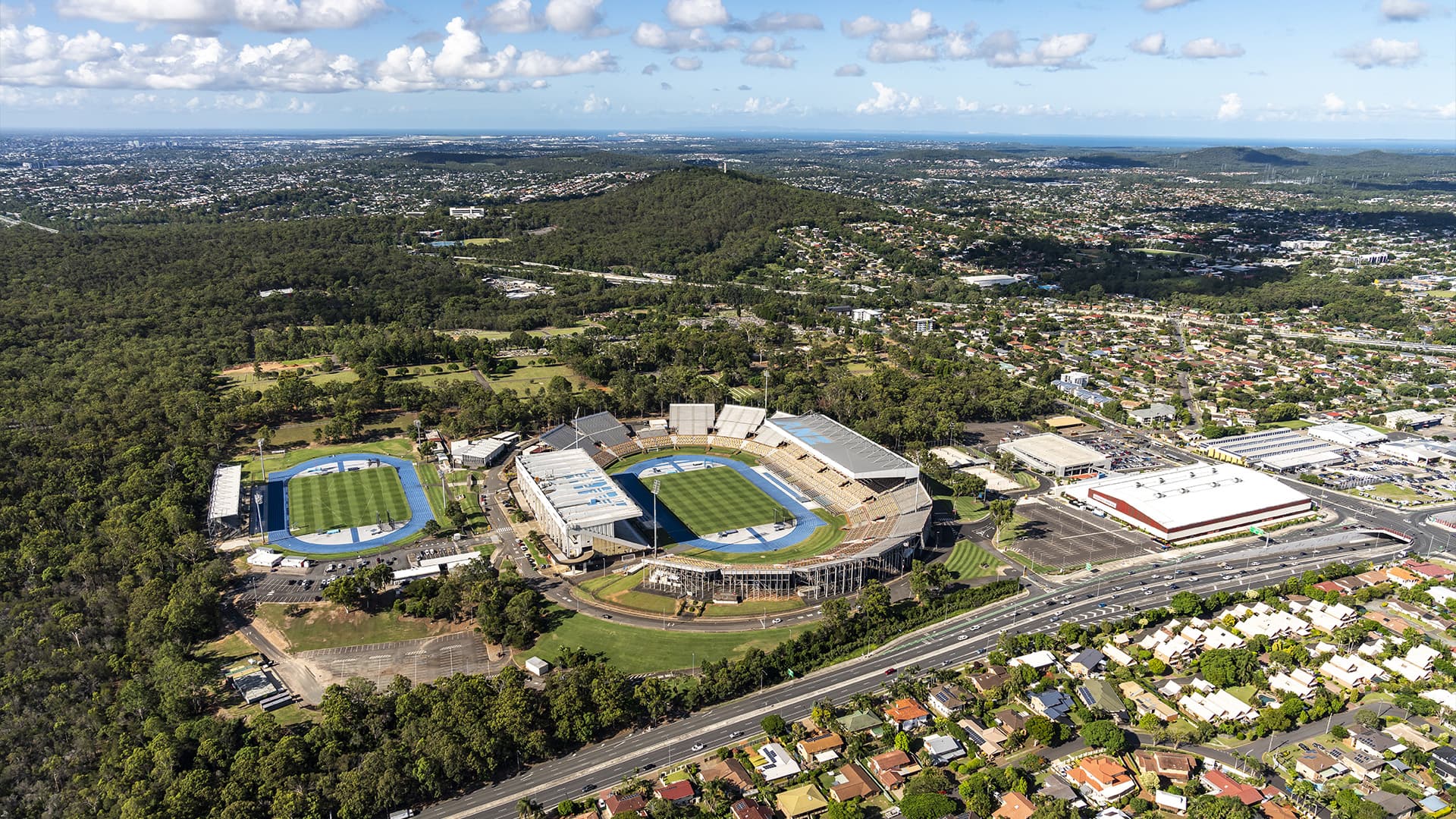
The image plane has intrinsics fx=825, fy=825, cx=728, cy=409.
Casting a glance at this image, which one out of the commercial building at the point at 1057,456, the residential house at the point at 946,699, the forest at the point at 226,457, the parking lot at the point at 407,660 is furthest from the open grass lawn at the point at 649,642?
the commercial building at the point at 1057,456

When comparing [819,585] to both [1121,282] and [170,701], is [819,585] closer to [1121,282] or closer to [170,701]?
[170,701]

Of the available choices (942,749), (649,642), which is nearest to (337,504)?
(649,642)

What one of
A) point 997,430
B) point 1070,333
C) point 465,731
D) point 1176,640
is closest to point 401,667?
point 465,731

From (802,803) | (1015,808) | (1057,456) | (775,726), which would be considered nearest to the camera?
(1015,808)

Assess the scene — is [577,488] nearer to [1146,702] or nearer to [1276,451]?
[1146,702]

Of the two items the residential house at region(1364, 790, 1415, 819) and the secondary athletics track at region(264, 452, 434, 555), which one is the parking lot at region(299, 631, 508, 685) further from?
the residential house at region(1364, 790, 1415, 819)
